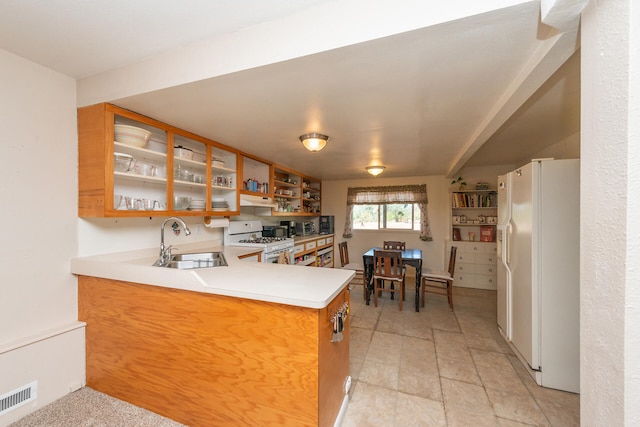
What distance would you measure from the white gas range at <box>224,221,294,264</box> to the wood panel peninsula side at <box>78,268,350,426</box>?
1609 mm

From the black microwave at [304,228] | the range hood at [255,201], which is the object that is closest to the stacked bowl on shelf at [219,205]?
the range hood at [255,201]

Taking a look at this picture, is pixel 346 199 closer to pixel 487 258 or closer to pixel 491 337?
pixel 487 258

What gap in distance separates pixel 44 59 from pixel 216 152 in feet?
4.93

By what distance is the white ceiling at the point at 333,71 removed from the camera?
114cm

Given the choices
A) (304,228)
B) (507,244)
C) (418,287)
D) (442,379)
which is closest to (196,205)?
(442,379)

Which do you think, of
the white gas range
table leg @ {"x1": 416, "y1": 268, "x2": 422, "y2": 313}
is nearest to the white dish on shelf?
the white gas range

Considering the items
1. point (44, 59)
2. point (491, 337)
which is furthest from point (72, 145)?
point (491, 337)

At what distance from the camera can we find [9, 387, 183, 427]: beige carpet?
1.56 metres

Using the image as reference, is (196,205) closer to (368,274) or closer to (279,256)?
(279,256)

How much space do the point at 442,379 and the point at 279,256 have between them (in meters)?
2.38

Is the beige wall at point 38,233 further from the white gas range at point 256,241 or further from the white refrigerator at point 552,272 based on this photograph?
the white refrigerator at point 552,272

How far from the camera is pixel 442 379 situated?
1.99m

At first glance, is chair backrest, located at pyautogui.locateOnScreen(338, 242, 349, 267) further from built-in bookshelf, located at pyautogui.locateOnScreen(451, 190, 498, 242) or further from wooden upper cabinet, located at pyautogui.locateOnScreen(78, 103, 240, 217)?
built-in bookshelf, located at pyautogui.locateOnScreen(451, 190, 498, 242)

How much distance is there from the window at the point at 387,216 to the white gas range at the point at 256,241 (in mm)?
2186
